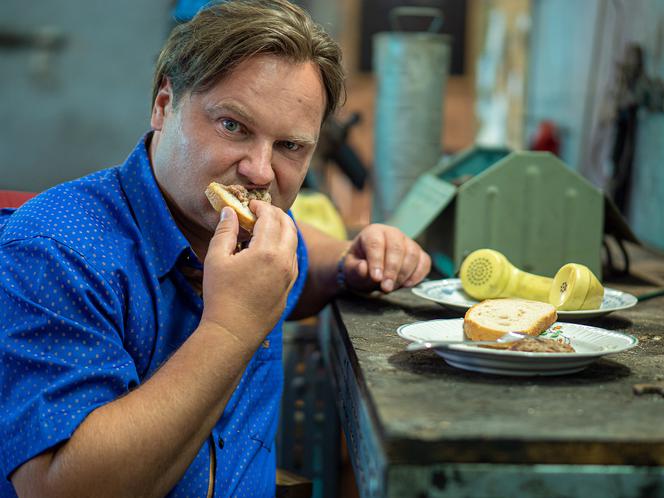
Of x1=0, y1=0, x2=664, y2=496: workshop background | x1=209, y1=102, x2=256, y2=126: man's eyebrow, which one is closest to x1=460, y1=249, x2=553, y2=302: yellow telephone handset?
x1=209, y1=102, x2=256, y2=126: man's eyebrow

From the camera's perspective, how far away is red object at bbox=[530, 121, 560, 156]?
405cm

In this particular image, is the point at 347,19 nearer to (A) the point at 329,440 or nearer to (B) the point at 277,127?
(A) the point at 329,440

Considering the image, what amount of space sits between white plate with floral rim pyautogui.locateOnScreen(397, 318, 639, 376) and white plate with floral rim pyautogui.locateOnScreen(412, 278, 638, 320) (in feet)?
0.57

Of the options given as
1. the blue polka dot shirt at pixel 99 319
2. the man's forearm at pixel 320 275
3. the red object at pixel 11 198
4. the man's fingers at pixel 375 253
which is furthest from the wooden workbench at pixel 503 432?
the red object at pixel 11 198

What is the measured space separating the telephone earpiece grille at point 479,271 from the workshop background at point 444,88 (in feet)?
3.43

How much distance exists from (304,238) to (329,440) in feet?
2.67

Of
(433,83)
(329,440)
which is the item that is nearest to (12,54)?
(433,83)

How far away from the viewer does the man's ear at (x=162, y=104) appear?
4.52 feet

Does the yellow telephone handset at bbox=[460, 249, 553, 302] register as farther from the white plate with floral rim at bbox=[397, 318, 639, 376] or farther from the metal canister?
the metal canister

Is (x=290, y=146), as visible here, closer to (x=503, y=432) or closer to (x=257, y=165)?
(x=257, y=165)

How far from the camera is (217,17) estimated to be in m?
1.36

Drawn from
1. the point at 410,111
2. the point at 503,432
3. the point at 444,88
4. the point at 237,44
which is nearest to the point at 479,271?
the point at 237,44

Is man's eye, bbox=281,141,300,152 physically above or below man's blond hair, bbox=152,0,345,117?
below

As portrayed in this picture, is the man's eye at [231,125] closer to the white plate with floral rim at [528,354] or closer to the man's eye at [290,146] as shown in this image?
the man's eye at [290,146]
